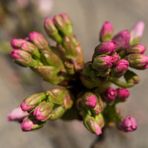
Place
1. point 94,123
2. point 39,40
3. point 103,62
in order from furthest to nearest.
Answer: point 39,40
point 94,123
point 103,62

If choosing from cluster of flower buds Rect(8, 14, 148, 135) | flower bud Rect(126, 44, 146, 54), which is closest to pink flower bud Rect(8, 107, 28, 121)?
cluster of flower buds Rect(8, 14, 148, 135)

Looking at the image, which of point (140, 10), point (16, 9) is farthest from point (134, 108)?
point (16, 9)

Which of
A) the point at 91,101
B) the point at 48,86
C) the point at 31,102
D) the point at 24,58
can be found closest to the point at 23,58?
the point at 24,58

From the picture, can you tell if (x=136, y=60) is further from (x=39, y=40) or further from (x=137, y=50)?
(x=39, y=40)

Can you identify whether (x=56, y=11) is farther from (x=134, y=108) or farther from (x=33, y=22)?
(x=33, y=22)

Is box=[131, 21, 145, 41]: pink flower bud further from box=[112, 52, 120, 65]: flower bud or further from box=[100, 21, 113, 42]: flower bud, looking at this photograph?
box=[112, 52, 120, 65]: flower bud

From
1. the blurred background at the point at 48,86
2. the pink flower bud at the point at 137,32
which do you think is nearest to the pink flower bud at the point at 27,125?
the pink flower bud at the point at 137,32

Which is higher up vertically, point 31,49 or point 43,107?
point 31,49

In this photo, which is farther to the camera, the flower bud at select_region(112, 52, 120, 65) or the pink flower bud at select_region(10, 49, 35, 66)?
the pink flower bud at select_region(10, 49, 35, 66)
